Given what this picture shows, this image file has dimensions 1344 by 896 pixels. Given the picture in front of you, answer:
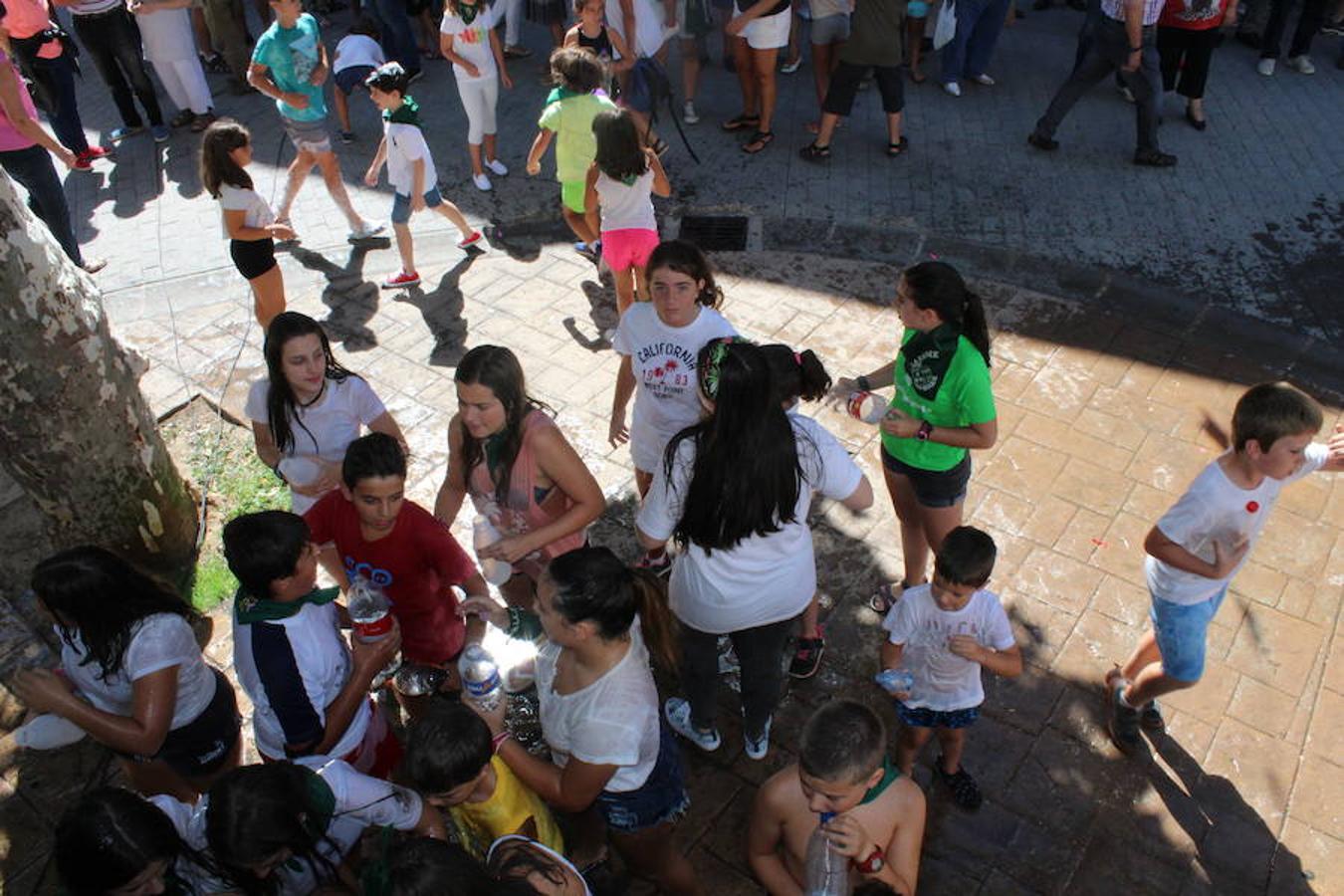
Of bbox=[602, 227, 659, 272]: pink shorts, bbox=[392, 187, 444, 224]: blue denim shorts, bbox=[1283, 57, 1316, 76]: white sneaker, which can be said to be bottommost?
bbox=[1283, 57, 1316, 76]: white sneaker

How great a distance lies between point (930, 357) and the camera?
3.68m

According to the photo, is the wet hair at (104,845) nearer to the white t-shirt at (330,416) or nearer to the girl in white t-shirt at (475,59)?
the white t-shirt at (330,416)

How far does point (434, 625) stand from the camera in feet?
11.9

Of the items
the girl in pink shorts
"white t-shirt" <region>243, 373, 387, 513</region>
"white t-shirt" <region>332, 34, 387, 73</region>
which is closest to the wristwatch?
"white t-shirt" <region>243, 373, 387, 513</region>

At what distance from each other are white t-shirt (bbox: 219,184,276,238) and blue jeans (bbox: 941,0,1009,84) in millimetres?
6700

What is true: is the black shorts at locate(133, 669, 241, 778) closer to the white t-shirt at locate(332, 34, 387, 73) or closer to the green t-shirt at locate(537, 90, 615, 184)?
the green t-shirt at locate(537, 90, 615, 184)

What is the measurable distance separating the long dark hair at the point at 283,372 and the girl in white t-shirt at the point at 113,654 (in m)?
0.94

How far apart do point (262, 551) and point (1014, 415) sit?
4.22m

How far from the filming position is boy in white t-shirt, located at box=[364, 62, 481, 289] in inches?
247

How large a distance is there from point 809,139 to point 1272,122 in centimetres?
421

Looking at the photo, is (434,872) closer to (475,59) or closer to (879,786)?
(879,786)

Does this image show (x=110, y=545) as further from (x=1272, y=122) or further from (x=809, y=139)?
(x=1272, y=122)

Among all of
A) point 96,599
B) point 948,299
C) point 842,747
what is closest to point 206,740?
point 96,599

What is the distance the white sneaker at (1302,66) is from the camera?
31.1 feet
